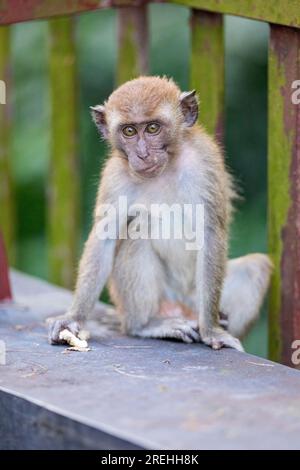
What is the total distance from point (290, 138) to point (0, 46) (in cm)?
258

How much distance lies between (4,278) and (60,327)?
2.64 feet

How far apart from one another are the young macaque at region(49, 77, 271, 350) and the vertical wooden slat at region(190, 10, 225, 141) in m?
0.37

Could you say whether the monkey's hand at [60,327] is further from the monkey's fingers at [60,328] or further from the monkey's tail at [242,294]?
the monkey's tail at [242,294]

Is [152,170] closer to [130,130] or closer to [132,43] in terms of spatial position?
[130,130]

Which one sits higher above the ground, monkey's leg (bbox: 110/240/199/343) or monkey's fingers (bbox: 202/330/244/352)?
monkey's leg (bbox: 110/240/199/343)

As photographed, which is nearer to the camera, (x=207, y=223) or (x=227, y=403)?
(x=227, y=403)

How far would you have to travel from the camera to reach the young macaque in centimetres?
503

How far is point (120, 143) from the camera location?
201 inches

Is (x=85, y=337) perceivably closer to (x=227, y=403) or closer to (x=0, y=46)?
(x=227, y=403)

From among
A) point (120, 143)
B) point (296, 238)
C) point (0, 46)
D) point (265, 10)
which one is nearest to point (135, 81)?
point (120, 143)

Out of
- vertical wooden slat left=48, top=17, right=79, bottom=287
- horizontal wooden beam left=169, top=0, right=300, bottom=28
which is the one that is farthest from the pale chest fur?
vertical wooden slat left=48, top=17, right=79, bottom=287

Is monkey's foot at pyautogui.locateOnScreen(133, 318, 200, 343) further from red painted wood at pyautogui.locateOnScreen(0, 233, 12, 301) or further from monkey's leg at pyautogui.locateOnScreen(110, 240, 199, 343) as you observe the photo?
red painted wood at pyautogui.locateOnScreen(0, 233, 12, 301)

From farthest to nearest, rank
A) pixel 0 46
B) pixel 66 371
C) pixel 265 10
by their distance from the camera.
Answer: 1. pixel 0 46
2. pixel 265 10
3. pixel 66 371

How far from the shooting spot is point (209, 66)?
5.56m
